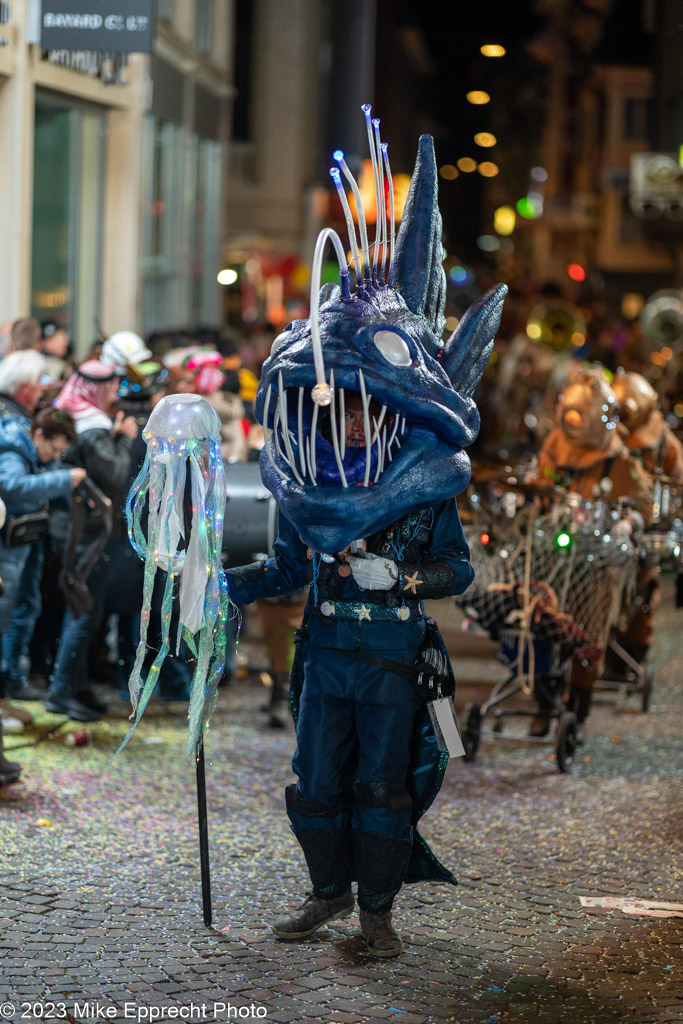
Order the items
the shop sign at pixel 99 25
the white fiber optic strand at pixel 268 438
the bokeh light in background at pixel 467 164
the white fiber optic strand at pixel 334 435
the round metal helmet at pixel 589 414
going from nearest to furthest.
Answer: the white fiber optic strand at pixel 334 435, the white fiber optic strand at pixel 268 438, the round metal helmet at pixel 589 414, the shop sign at pixel 99 25, the bokeh light in background at pixel 467 164

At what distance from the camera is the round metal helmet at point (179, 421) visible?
17.6ft

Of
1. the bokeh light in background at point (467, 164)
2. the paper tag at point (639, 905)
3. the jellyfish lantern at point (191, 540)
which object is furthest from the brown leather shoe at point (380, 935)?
the bokeh light in background at point (467, 164)

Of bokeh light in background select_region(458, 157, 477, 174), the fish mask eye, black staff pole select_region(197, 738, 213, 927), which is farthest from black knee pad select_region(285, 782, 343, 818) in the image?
bokeh light in background select_region(458, 157, 477, 174)

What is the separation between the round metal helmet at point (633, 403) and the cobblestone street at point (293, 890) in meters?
2.15

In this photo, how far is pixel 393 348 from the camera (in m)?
5.10

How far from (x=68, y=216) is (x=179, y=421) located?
37.2 feet

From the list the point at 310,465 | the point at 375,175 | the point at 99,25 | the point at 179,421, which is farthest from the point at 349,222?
the point at 99,25

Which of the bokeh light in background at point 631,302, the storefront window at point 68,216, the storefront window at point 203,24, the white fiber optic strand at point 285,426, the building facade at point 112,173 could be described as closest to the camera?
the white fiber optic strand at point 285,426

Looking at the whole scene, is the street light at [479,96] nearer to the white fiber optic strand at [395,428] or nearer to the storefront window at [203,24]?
the storefront window at [203,24]

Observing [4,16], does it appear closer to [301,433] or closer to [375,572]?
[301,433]

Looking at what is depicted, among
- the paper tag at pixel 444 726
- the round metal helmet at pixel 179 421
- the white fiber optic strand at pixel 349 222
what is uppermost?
the white fiber optic strand at pixel 349 222

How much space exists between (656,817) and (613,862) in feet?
2.54

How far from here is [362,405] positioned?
16.8ft

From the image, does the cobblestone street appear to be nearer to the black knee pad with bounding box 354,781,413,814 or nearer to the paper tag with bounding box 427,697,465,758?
the black knee pad with bounding box 354,781,413,814
